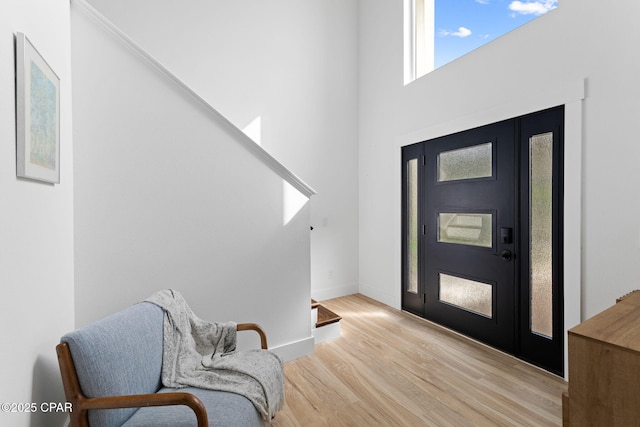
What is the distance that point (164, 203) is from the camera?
1.98 m

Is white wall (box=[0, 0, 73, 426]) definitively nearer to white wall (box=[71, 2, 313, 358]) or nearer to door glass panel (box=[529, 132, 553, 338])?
white wall (box=[71, 2, 313, 358])

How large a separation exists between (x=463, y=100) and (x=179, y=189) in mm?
2668

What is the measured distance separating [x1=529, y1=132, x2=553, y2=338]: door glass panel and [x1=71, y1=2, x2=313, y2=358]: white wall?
195 cm

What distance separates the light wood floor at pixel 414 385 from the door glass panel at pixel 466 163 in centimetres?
159

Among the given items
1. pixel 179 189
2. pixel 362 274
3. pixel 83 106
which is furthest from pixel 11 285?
pixel 362 274

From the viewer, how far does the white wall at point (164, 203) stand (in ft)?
5.91

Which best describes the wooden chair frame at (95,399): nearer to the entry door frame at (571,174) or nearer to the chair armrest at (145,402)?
the chair armrest at (145,402)

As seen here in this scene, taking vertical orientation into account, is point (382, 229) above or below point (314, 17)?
below

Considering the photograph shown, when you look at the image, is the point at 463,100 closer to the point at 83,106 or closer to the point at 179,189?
the point at 179,189

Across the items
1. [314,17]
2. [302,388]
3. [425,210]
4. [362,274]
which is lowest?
[302,388]

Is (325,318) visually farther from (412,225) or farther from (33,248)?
(33,248)

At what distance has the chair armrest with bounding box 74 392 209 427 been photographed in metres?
1.10

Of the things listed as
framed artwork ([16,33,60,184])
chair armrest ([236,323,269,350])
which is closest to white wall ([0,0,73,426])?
framed artwork ([16,33,60,184])

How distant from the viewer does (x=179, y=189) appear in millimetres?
2025
